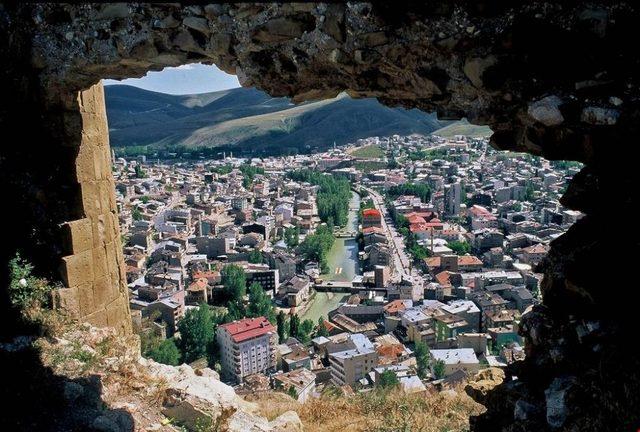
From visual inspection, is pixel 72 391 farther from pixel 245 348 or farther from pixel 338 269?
pixel 338 269

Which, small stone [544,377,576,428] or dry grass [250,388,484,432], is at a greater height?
small stone [544,377,576,428]

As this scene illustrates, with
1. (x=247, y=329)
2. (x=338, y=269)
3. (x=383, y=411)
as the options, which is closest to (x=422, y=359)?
(x=247, y=329)

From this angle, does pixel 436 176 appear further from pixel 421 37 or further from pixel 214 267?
pixel 421 37

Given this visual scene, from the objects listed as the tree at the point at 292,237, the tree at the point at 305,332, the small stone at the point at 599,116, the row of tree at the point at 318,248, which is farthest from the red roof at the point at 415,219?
the small stone at the point at 599,116

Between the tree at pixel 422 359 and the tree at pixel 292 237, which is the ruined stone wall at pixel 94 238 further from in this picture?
the tree at pixel 292 237

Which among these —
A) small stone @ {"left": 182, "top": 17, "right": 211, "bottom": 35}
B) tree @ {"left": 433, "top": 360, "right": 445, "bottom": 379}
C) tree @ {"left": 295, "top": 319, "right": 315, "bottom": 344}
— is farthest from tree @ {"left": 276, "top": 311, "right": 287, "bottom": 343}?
small stone @ {"left": 182, "top": 17, "right": 211, "bottom": 35}

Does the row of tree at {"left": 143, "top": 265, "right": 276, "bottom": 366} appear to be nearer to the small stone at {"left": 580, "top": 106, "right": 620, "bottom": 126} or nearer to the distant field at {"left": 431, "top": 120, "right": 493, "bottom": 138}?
the small stone at {"left": 580, "top": 106, "right": 620, "bottom": 126}
